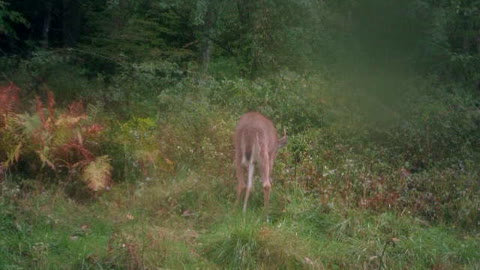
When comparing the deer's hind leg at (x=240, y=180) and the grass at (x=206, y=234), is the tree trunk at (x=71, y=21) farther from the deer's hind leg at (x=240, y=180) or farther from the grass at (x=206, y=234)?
the deer's hind leg at (x=240, y=180)

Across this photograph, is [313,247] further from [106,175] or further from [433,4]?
[433,4]

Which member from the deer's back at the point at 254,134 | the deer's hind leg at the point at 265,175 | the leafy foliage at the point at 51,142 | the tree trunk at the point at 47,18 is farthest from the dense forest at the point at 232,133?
the deer's back at the point at 254,134

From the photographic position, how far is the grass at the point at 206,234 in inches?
308

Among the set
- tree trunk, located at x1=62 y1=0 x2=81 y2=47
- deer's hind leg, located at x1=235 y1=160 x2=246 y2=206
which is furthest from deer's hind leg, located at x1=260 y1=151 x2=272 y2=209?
tree trunk, located at x1=62 y1=0 x2=81 y2=47

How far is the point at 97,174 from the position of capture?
952cm

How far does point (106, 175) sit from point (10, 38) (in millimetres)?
8927

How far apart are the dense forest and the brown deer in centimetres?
28

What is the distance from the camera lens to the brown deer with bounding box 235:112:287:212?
962 centimetres

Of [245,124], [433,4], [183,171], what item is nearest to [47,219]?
[183,171]

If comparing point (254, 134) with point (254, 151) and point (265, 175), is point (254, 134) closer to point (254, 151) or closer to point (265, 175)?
point (254, 151)

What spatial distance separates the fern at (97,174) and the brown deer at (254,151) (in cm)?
174

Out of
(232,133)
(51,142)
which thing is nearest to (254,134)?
(232,133)

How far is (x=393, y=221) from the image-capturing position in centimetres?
922

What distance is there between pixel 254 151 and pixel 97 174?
2082 mm
